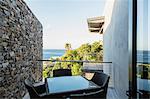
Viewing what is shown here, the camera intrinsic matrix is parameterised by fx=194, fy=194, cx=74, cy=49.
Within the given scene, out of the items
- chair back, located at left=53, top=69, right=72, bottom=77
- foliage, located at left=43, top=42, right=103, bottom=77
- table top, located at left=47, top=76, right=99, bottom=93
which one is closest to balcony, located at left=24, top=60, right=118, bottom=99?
foliage, located at left=43, top=42, right=103, bottom=77

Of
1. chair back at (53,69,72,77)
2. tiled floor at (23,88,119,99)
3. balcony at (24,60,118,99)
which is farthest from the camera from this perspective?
balcony at (24,60,118,99)

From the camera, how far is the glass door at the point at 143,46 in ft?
5.79

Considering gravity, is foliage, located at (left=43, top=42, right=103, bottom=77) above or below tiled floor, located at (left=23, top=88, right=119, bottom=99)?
above

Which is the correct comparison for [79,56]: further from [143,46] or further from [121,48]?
[143,46]

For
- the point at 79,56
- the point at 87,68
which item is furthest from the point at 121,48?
the point at 79,56

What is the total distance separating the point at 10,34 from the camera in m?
3.34

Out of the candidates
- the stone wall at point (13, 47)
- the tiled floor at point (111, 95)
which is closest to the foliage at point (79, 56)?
the tiled floor at point (111, 95)

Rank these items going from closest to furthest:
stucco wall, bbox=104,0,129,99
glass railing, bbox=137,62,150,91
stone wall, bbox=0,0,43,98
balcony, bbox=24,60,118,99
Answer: glass railing, bbox=137,62,150,91, stone wall, bbox=0,0,43,98, stucco wall, bbox=104,0,129,99, balcony, bbox=24,60,118,99

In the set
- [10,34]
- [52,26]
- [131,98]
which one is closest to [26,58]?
[10,34]

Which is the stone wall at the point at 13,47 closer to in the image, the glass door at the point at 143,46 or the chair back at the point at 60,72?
the chair back at the point at 60,72

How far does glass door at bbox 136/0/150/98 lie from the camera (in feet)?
5.79

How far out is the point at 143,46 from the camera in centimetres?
183

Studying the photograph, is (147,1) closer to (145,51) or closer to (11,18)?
(145,51)

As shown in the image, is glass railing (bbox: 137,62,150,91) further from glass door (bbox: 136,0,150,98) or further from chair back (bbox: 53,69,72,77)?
chair back (bbox: 53,69,72,77)
